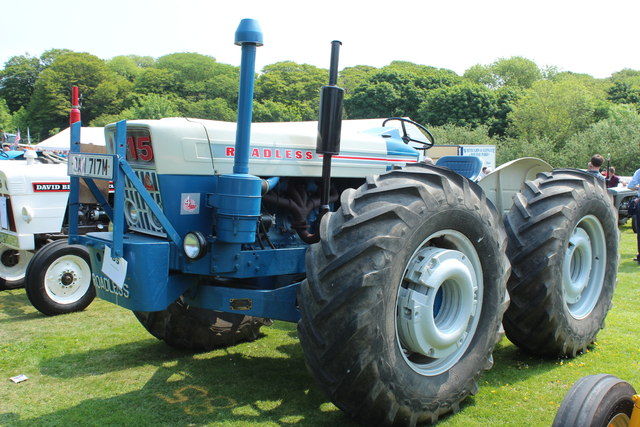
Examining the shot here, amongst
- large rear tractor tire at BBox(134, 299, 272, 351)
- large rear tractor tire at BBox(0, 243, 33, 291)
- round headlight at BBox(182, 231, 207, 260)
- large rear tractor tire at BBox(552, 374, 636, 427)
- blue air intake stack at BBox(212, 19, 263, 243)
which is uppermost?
blue air intake stack at BBox(212, 19, 263, 243)

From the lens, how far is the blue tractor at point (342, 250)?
302 centimetres

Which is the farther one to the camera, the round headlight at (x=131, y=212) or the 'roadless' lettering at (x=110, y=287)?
the round headlight at (x=131, y=212)

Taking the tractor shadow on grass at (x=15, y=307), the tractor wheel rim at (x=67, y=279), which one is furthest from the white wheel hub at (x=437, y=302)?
the tractor shadow on grass at (x=15, y=307)

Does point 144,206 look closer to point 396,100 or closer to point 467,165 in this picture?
point 467,165

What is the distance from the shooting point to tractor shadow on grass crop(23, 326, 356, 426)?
3643 millimetres

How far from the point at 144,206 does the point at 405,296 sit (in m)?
1.84

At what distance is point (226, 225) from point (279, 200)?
0.67m

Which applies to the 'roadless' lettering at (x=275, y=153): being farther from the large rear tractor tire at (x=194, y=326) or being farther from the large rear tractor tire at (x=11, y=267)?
the large rear tractor tire at (x=11, y=267)

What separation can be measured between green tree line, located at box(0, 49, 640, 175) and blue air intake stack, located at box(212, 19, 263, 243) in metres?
32.6

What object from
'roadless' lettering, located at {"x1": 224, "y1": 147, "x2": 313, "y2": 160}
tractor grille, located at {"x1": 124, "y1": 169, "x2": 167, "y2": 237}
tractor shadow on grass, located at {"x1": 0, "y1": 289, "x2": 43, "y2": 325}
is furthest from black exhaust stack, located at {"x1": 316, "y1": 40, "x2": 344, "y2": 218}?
tractor shadow on grass, located at {"x1": 0, "y1": 289, "x2": 43, "y2": 325}

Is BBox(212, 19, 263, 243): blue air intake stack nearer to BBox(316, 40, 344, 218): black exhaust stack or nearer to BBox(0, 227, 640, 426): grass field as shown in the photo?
BBox(316, 40, 344, 218): black exhaust stack

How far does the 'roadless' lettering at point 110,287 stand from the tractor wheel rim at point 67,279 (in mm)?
3232

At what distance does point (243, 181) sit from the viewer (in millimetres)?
3533

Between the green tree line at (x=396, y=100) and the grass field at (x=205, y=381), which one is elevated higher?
the green tree line at (x=396, y=100)
